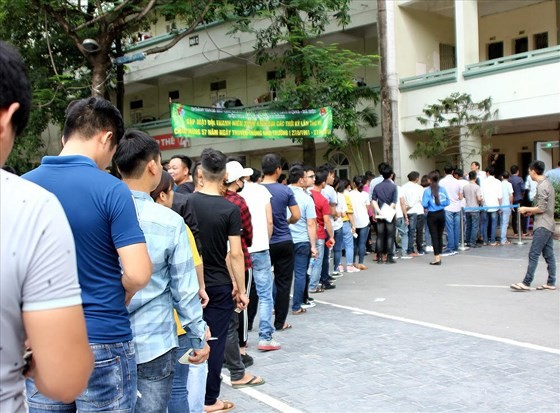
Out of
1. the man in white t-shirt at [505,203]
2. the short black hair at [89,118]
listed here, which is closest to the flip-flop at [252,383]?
the short black hair at [89,118]

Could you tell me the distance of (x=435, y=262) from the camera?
12148mm

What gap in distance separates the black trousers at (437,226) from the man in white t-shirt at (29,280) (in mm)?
11375

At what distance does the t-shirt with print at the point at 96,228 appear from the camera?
2.32 meters

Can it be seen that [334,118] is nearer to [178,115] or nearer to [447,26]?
[178,115]

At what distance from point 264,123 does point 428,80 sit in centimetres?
537

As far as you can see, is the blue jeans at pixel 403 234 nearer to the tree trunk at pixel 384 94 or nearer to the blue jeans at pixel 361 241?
the blue jeans at pixel 361 241

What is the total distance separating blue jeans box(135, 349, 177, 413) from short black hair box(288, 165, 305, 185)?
5100mm

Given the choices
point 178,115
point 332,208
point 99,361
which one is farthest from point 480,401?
point 178,115

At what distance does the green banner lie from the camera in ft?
51.6

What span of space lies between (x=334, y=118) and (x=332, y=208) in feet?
22.5

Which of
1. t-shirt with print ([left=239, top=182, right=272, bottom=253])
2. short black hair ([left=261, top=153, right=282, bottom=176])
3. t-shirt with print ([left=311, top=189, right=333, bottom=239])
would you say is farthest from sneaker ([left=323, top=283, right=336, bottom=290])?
t-shirt with print ([left=239, top=182, right=272, bottom=253])

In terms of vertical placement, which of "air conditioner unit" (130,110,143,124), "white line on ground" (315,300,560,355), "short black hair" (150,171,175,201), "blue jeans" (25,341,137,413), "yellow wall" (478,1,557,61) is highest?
"yellow wall" (478,1,557,61)

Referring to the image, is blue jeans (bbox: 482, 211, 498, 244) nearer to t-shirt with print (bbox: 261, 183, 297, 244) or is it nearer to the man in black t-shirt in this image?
t-shirt with print (bbox: 261, 183, 297, 244)

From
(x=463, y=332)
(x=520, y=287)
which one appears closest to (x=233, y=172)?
(x=463, y=332)
